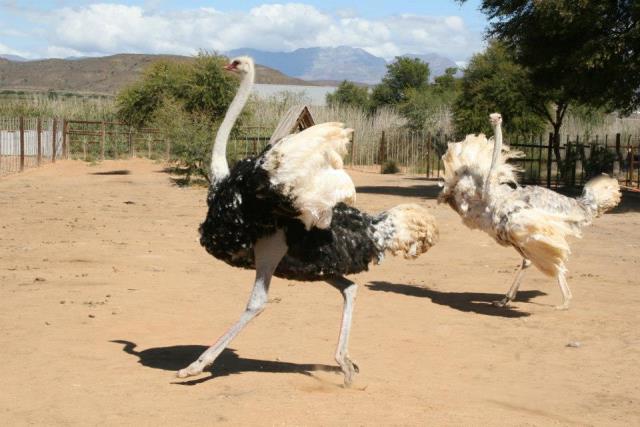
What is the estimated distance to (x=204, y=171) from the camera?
23.8 meters

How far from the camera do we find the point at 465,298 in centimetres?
962

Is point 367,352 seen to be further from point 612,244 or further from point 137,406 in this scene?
point 612,244

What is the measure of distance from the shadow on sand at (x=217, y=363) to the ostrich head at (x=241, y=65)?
2.05 m

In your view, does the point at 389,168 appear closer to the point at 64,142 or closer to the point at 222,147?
the point at 64,142

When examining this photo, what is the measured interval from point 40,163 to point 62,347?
2439 centimetres

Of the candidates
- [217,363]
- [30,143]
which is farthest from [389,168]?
[217,363]

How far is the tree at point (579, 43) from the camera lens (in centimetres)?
1927

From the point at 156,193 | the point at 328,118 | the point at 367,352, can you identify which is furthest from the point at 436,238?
the point at 328,118

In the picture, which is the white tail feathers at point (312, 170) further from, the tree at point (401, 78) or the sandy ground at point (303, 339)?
the tree at point (401, 78)

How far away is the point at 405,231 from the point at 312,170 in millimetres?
1171

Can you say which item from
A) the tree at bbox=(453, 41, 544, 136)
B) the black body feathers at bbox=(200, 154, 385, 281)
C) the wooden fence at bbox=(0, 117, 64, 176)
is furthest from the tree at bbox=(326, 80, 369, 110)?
the black body feathers at bbox=(200, 154, 385, 281)

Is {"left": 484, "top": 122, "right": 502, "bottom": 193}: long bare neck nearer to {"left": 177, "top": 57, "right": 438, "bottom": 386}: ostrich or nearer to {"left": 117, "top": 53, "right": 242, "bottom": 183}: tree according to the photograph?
{"left": 177, "top": 57, "right": 438, "bottom": 386}: ostrich

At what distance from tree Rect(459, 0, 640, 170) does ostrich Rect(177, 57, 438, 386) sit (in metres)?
14.2

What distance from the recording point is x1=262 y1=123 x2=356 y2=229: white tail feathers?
213 inches
